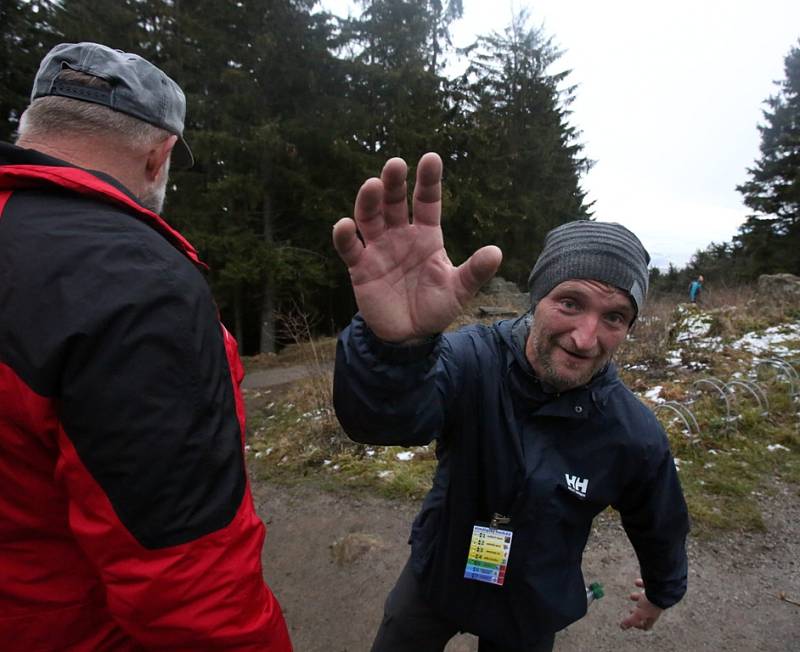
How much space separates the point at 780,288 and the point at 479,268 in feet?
48.5

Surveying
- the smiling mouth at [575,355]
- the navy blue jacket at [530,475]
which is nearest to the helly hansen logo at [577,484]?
the navy blue jacket at [530,475]

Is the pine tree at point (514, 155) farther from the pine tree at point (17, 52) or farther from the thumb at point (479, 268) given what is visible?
the thumb at point (479, 268)

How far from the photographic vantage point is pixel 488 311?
13.8 m

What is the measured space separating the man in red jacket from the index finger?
59 centimetres

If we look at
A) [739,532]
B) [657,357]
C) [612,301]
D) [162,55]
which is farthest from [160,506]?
[162,55]

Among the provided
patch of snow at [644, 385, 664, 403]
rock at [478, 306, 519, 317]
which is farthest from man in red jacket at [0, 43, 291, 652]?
rock at [478, 306, 519, 317]

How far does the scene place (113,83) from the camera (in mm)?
1242

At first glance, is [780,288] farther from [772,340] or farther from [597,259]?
[597,259]

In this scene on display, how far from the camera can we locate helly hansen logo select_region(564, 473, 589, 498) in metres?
1.50

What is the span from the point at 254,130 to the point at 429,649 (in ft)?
43.3

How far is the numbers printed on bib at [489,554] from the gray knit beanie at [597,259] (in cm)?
87

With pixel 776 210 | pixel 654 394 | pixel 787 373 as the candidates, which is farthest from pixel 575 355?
pixel 776 210

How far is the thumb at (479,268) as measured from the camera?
1108mm

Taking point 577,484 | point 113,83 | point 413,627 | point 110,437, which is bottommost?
point 413,627
